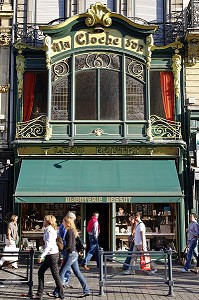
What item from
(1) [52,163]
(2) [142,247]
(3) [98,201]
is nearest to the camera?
(2) [142,247]

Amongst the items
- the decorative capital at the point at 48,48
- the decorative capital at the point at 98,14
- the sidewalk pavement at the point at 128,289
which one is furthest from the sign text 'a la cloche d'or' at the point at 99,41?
the sidewalk pavement at the point at 128,289

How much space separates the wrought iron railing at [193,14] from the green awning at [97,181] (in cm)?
492

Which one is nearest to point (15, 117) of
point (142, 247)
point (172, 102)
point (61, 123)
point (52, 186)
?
point (61, 123)

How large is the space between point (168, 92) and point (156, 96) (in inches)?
17.7

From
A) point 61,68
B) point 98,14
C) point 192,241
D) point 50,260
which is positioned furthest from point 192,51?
point 50,260

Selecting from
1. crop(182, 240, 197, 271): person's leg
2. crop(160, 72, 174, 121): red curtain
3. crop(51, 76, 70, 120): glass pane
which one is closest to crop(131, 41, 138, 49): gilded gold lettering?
crop(160, 72, 174, 121): red curtain

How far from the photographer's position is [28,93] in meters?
16.1

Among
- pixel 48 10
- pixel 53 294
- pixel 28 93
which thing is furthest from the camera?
pixel 48 10

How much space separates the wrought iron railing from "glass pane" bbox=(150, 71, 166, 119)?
207cm

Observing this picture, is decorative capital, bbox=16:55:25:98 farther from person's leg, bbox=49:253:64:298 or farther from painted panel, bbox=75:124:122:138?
person's leg, bbox=49:253:64:298

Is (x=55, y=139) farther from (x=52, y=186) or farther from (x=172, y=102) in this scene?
(x=172, y=102)

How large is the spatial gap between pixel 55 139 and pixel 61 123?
596mm

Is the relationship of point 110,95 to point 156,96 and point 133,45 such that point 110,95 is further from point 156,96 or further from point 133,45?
point 133,45

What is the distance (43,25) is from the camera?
16.3 metres
